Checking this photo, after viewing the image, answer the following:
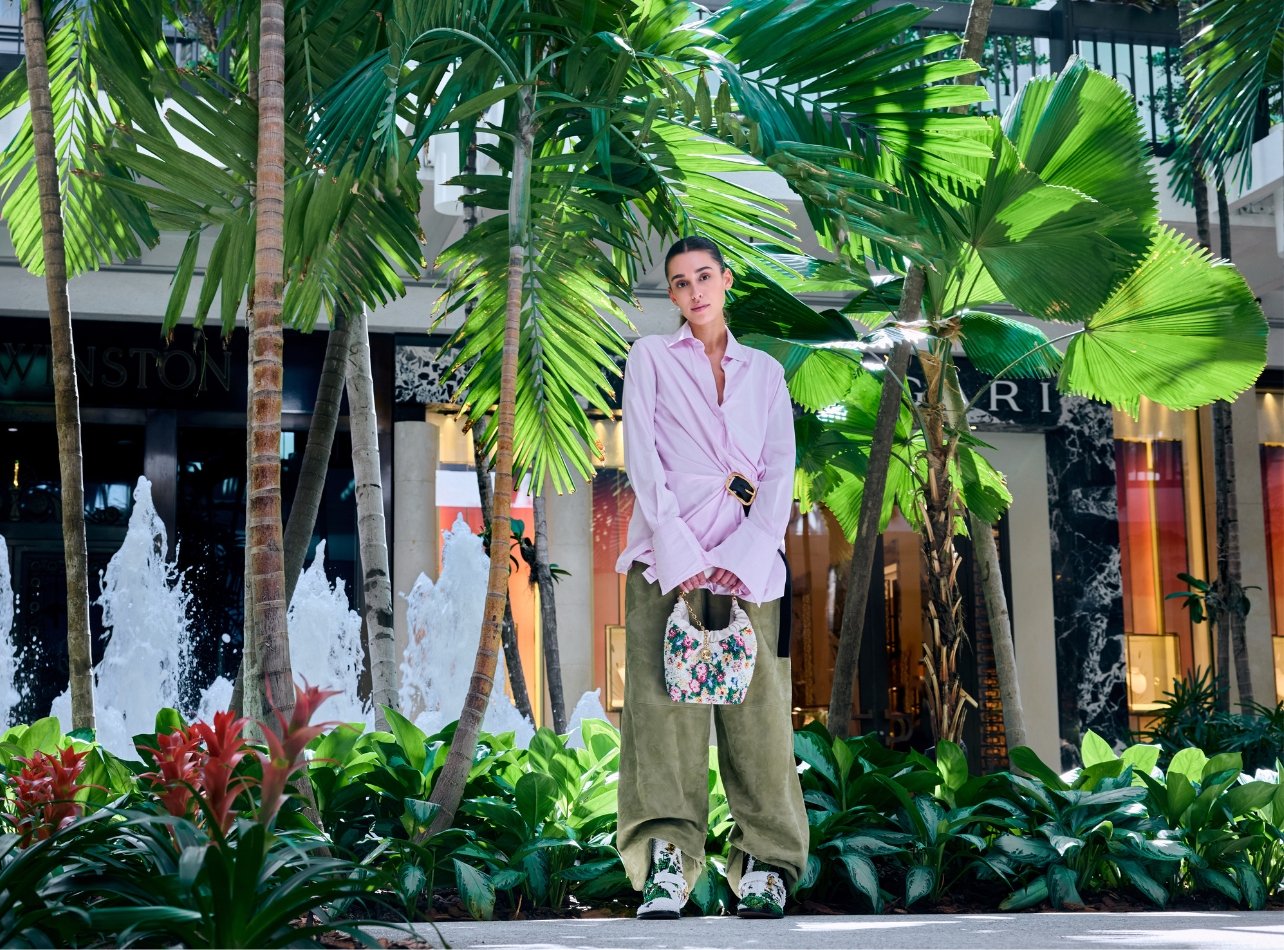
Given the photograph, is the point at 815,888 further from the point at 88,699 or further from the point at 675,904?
the point at 88,699

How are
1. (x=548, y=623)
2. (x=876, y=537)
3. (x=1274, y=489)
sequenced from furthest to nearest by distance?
(x=1274, y=489) < (x=548, y=623) < (x=876, y=537)

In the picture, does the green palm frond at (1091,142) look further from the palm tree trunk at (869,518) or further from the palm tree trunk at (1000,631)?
the palm tree trunk at (1000,631)

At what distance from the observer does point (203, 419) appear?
10.8 meters

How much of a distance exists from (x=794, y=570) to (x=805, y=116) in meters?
8.39

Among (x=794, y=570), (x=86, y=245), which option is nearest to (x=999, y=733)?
(x=794, y=570)

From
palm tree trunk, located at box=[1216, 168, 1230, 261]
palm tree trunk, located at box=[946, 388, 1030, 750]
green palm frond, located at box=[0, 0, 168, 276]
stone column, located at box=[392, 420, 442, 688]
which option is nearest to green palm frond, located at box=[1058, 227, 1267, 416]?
palm tree trunk, located at box=[946, 388, 1030, 750]

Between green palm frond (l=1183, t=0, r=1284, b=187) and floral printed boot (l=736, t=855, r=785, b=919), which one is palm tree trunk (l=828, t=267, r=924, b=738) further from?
green palm frond (l=1183, t=0, r=1284, b=187)

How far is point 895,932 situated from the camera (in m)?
3.05

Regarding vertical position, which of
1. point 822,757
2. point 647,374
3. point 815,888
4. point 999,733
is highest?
point 647,374

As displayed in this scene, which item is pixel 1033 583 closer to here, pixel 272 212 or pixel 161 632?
pixel 161 632

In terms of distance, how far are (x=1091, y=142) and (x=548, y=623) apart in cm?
391

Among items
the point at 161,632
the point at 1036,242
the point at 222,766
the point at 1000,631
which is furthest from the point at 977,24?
the point at 161,632

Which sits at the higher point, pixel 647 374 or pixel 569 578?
pixel 647 374

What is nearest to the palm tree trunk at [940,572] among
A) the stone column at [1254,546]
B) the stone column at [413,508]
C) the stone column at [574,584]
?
the stone column at [574,584]
